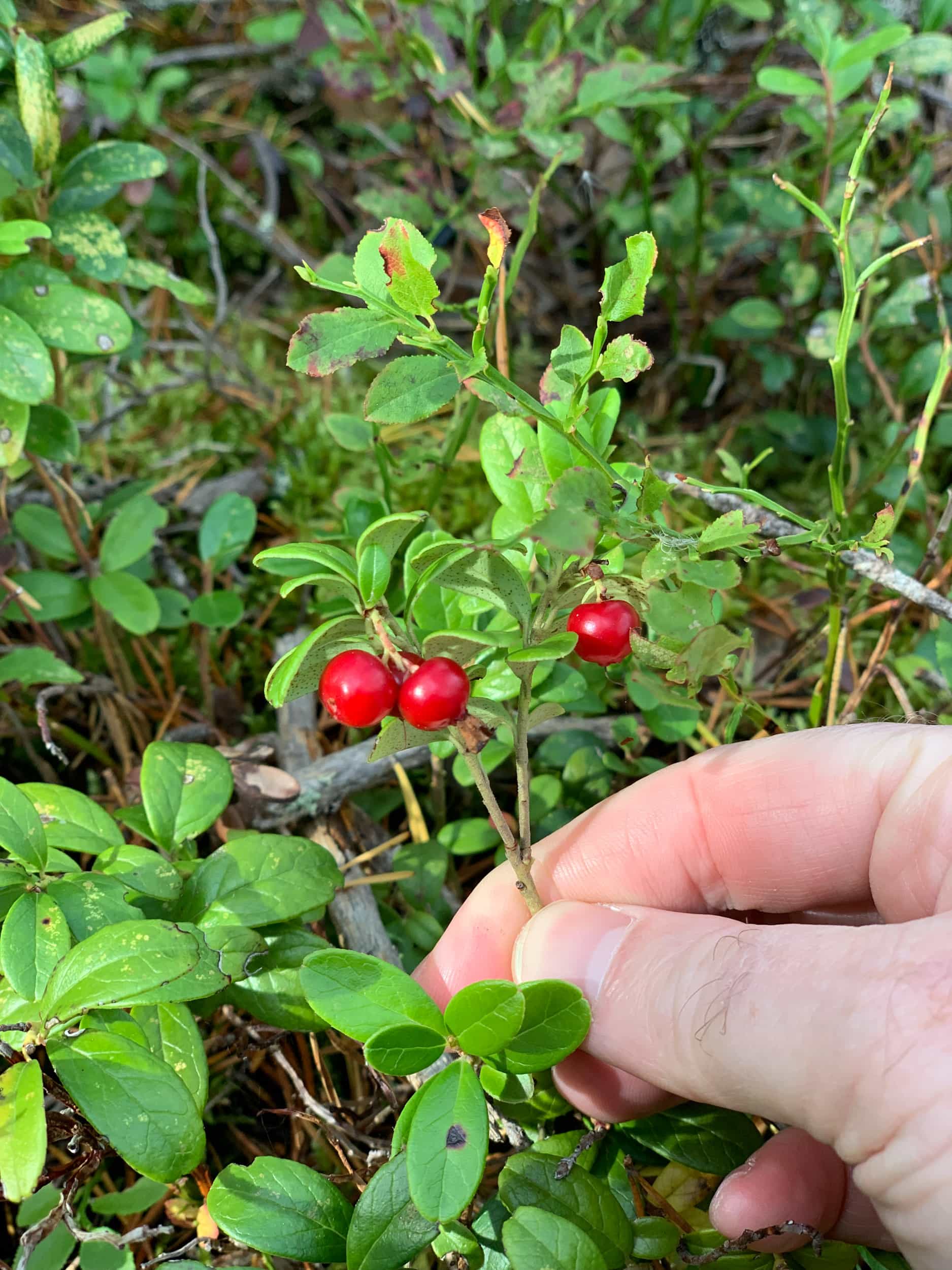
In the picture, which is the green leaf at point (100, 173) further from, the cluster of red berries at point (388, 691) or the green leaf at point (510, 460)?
the cluster of red berries at point (388, 691)

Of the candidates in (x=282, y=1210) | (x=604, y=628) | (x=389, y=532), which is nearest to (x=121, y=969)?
(x=282, y=1210)

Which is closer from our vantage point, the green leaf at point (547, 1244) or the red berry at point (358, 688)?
the red berry at point (358, 688)

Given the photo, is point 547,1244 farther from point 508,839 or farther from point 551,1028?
point 508,839

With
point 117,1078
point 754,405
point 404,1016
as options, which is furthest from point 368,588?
point 754,405

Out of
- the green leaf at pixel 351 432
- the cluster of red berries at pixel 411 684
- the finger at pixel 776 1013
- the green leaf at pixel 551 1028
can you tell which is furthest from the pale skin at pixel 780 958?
the green leaf at pixel 351 432

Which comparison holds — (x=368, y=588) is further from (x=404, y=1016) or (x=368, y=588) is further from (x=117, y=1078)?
(x=117, y=1078)
